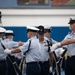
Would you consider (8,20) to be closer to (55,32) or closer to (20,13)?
(20,13)

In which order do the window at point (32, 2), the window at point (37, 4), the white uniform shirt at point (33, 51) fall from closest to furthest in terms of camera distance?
the white uniform shirt at point (33, 51)
the window at point (37, 4)
the window at point (32, 2)

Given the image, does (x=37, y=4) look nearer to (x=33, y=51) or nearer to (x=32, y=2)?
(x=32, y=2)

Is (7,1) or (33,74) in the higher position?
(7,1)

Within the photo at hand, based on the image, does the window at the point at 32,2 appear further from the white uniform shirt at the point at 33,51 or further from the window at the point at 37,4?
the white uniform shirt at the point at 33,51

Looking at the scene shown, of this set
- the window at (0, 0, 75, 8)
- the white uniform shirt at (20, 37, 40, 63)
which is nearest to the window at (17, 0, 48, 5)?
the window at (0, 0, 75, 8)

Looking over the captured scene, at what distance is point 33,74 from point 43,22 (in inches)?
215

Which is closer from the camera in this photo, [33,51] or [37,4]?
[33,51]

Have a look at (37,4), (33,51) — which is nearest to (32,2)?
(37,4)

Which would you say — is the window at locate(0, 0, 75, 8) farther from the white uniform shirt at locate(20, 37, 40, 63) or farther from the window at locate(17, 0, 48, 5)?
the white uniform shirt at locate(20, 37, 40, 63)

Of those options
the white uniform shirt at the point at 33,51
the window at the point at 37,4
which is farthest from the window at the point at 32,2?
the white uniform shirt at the point at 33,51

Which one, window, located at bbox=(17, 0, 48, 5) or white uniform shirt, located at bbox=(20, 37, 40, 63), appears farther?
window, located at bbox=(17, 0, 48, 5)

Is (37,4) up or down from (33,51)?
up

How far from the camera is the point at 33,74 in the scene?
643 cm

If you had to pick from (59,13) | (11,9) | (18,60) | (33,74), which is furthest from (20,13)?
(33,74)
